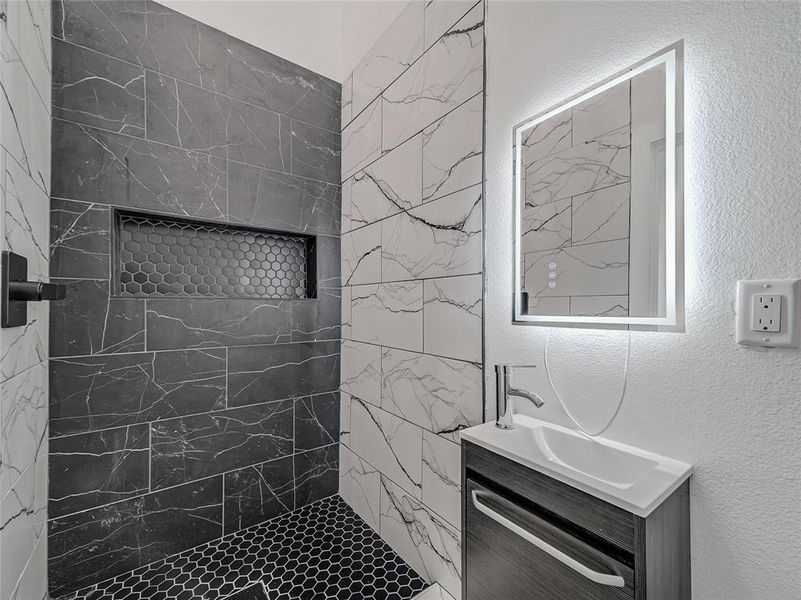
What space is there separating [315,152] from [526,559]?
2.08 m

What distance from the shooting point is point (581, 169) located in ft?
3.41

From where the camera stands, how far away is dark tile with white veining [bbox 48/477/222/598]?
1.43m

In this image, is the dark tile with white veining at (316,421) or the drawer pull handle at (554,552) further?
the dark tile with white veining at (316,421)

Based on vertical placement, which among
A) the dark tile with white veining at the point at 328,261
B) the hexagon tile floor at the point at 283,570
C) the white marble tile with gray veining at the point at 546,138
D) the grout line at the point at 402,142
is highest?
the grout line at the point at 402,142

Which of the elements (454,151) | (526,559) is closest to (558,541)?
→ (526,559)

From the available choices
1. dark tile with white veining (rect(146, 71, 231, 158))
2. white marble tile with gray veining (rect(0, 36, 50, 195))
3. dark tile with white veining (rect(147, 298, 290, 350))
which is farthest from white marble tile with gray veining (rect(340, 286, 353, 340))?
white marble tile with gray veining (rect(0, 36, 50, 195))

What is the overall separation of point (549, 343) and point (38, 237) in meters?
1.75

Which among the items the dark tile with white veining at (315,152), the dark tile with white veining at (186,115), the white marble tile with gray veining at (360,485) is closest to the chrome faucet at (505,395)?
the white marble tile with gray veining at (360,485)

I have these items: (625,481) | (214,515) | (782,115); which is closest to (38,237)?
(214,515)

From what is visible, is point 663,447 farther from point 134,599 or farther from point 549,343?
point 134,599

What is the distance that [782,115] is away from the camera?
0.69 metres

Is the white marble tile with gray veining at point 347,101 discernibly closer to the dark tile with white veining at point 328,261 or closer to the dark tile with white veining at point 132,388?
the dark tile with white veining at point 328,261

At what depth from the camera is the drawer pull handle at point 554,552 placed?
28.6 inches

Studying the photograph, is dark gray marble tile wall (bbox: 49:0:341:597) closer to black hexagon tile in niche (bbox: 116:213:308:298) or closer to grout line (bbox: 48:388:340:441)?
grout line (bbox: 48:388:340:441)
